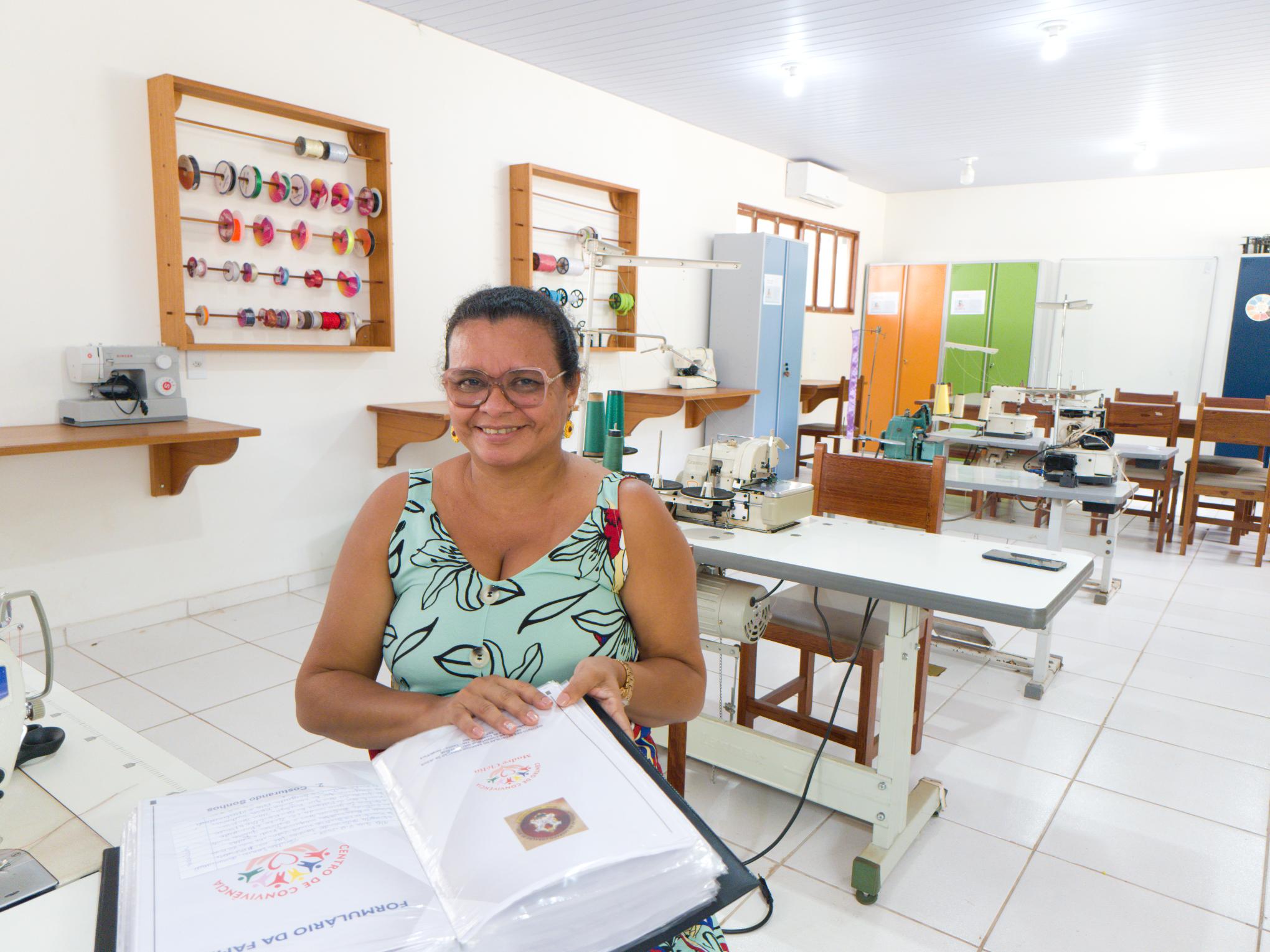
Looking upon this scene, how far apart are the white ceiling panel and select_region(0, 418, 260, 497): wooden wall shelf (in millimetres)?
2045

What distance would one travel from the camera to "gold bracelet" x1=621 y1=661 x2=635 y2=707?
1064 mm

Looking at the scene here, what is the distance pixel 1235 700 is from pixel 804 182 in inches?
197

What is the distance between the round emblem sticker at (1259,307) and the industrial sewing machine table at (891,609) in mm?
6043

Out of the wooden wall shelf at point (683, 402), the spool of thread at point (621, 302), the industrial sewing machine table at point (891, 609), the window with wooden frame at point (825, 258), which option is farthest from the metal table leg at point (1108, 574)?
the window with wooden frame at point (825, 258)

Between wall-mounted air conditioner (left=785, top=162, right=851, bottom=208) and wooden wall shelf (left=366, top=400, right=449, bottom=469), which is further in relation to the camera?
wall-mounted air conditioner (left=785, top=162, right=851, bottom=208)

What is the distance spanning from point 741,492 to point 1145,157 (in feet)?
18.7

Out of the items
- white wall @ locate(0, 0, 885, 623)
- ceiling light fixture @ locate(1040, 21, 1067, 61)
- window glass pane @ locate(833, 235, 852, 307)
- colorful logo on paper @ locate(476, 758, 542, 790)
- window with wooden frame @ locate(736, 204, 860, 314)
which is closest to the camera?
colorful logo on paper @ locate(476, 758, 542, 790)

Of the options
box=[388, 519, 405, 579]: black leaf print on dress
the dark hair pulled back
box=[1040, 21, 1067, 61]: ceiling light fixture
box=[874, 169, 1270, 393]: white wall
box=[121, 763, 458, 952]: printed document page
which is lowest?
box=[121, 763, 458, 952]: printed document page

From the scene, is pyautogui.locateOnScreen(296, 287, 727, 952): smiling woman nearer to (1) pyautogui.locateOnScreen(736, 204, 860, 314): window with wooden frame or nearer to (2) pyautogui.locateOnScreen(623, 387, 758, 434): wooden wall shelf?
(2) pyautogui.locateOnScreen(623, 387, 758, 434): wooden wall shelf

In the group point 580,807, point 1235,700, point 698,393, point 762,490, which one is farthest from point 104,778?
point 698,393

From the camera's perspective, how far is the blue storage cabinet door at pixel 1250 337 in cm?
660

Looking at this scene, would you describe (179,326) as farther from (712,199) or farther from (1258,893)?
(712,199)

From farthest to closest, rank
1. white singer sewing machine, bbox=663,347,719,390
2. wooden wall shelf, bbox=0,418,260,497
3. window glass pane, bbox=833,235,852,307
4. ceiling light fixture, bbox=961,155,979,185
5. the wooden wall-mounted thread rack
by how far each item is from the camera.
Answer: window glass pane, bbox=833,235,852,307
ceiling light fixture, bbox=961,155,979,185
white singer sewing machine, bbox=663,347,719,390
the wooden wall-mounted thread rack
wooden wall shelf, bbox=0,418,260,497

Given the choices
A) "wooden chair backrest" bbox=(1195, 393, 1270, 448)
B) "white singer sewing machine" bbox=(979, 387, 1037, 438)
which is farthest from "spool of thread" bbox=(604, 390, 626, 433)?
"wooden chair backrest" bbox=(1195, 393, 1270, 448)
